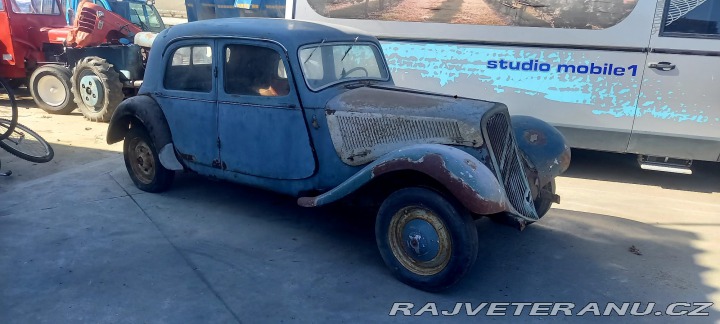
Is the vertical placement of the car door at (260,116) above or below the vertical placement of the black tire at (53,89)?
above

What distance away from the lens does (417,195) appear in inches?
141

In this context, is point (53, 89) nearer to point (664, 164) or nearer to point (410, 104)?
point (410, 104)

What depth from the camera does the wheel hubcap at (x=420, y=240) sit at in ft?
11.6

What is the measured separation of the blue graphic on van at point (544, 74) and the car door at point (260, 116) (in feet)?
8.98

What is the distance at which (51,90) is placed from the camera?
376 inches

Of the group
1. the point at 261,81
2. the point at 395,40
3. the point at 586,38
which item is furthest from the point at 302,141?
the point at 586,38

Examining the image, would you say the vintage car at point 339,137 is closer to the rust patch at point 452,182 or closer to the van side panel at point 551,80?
the rust patch at point 452,182

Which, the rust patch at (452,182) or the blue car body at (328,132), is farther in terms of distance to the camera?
the blue car body at (328,132)

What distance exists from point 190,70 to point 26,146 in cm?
280

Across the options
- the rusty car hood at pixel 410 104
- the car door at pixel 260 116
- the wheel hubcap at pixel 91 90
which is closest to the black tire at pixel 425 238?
the rusty car hood at pixel 410 104

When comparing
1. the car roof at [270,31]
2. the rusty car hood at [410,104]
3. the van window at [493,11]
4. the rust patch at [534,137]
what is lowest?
the rust patch at [534,137]

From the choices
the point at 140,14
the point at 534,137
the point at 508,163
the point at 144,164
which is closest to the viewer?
the point at 508,163

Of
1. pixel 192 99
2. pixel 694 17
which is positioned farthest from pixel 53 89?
pixel 694 17

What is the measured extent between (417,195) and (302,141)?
3.79ft
